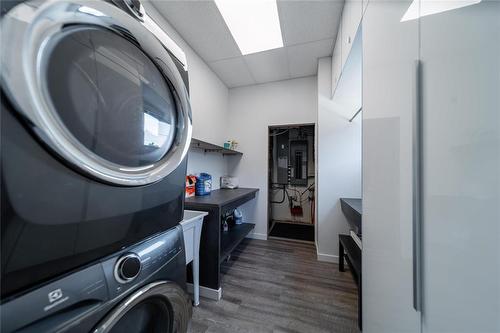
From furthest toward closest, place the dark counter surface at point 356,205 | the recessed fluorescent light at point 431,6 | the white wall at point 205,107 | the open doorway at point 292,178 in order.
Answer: the open doorway at point 292,178
the white wall at point 205,107
the dark counter surface at point 356,205
the recessed fluorescent light at point 431,6

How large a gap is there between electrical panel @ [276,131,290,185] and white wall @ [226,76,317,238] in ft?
3.03

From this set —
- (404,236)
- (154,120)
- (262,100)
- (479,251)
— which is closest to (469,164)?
(479,251)

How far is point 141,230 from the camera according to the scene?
1.67ft

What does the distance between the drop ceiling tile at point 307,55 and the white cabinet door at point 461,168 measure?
1.73 metres

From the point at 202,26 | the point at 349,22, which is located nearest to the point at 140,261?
the point at 349,22

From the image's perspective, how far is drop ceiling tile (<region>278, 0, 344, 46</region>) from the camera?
4.85 ft

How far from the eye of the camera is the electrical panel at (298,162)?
3.45 metres

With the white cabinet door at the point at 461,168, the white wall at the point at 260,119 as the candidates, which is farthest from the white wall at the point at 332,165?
the white cabinet door at the point at 461,168

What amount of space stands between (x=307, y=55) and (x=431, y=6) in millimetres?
1897

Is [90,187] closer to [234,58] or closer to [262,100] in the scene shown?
[234,58]

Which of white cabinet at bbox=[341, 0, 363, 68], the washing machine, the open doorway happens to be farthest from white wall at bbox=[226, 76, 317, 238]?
the washing machine

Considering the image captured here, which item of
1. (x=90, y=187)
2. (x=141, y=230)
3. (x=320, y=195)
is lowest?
(x=320, y=195)

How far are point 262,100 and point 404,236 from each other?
2547 mm

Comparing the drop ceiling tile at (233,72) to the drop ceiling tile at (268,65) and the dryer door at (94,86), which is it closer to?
the drop ceiling tile at (268,65)
